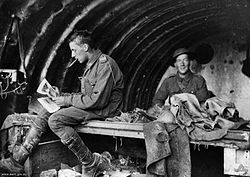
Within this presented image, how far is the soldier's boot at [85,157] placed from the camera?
199 inches

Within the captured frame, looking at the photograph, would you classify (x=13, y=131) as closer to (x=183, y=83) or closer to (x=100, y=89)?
(x=100, y=89)

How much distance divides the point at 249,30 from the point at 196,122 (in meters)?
3.87

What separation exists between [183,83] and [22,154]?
3.01 metres

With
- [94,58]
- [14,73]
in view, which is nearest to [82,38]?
[94,58]

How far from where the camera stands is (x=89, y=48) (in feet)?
18.2

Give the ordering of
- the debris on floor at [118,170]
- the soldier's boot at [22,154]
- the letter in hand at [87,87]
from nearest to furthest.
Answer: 1. the soldier's boot at [22,154]
2. the debris on floor at [118,170]
3. the letter in hand at [87,87]

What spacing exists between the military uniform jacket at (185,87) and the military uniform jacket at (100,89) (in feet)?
5.26

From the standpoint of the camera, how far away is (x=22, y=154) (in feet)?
17.0

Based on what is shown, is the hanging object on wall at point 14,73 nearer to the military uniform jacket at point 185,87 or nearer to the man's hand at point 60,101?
the man's hand at point 60,101

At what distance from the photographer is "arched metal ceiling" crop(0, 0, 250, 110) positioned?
18.9 ft

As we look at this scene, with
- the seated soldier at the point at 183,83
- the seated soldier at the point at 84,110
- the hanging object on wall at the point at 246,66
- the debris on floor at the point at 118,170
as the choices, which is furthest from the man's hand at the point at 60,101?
the hanging object on wall at the point at 246,66

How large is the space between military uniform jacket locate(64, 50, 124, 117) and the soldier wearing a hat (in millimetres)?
1495

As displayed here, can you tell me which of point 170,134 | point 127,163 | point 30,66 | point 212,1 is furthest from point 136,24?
point 170,134

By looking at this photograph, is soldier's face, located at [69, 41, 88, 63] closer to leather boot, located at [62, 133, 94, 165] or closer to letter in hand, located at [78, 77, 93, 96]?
letter in hand, located at [78, 77, 93, 96]
